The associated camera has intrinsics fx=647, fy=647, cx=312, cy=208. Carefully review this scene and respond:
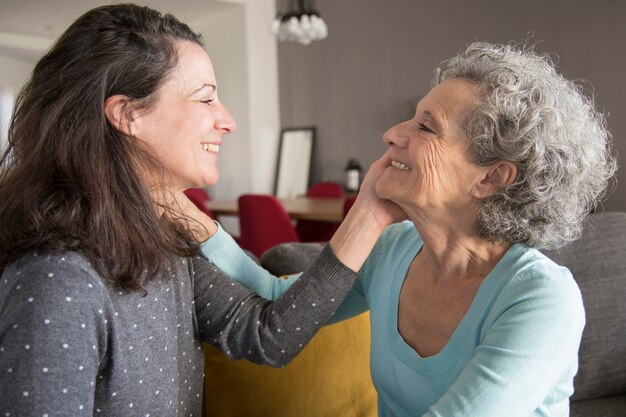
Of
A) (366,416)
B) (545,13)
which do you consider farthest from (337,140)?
(366,416)

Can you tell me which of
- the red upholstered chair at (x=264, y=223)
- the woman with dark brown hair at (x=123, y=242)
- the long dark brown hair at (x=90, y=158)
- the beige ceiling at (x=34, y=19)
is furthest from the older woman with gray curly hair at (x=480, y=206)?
the beige ceiling at (x=34, y=19)

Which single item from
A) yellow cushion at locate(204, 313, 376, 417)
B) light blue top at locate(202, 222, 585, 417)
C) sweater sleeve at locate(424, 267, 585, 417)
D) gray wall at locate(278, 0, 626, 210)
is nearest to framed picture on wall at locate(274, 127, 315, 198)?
gray wall at locate(278, 0, 626, 210)

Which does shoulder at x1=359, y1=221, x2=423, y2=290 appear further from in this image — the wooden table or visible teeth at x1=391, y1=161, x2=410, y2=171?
the wooden table

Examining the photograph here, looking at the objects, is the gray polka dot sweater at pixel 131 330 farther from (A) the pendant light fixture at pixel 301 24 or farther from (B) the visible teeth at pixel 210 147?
(A) the pendant light fixture at pixel 301 24

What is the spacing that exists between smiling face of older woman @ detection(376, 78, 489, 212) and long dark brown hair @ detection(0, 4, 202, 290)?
0.47 m

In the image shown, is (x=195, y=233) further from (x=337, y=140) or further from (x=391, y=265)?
(x=337, y=140)

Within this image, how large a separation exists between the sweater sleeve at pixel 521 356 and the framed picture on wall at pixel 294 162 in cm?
607

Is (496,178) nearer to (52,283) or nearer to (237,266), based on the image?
(237,266)

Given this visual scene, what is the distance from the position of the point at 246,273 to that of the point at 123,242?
497mm

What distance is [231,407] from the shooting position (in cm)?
167

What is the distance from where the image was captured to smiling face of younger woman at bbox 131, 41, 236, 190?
1229mm

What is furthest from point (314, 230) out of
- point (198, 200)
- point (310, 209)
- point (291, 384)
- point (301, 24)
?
point (291, 384)

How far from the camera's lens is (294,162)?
24.2 ft

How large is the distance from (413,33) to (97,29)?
5069 mm
